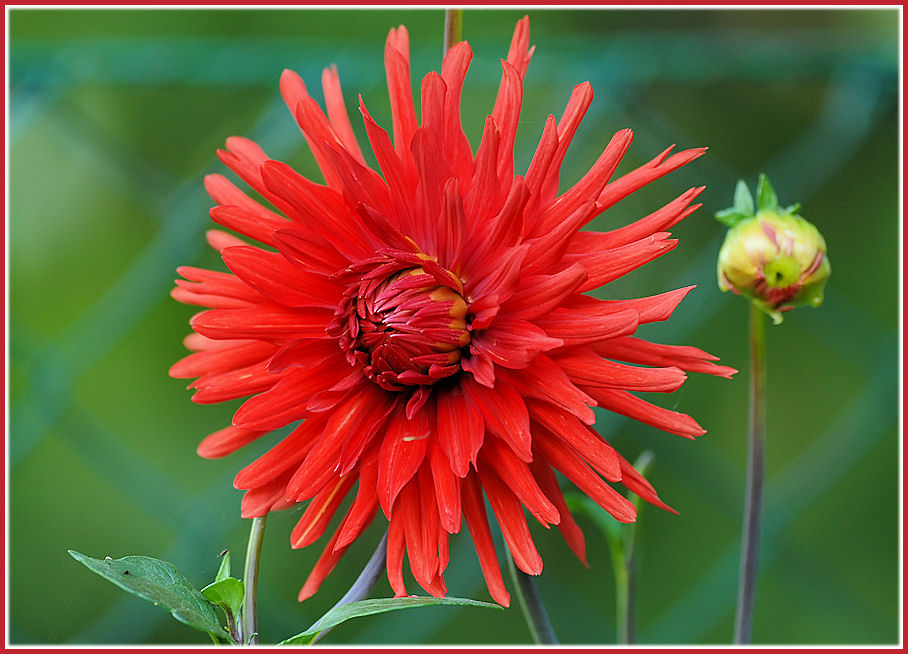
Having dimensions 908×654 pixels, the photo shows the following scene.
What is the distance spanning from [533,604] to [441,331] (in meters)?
0.13

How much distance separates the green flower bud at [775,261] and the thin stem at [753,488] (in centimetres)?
2

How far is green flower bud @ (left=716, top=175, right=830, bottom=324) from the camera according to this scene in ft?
1.30

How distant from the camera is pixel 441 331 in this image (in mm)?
312

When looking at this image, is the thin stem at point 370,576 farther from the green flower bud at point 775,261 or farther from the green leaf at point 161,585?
the green flower bud at point 775,261

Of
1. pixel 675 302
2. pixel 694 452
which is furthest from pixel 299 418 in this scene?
pixel 694 452

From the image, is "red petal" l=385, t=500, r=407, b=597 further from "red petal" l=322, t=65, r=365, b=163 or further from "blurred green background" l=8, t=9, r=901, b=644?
"blurred green background" l=8, t=9, r=901, b=644

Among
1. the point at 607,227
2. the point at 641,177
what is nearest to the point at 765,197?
the point at 641,177

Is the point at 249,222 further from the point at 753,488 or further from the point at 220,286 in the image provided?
the point at 753,488

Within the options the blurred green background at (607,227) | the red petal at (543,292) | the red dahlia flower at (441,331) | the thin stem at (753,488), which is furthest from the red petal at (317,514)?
the blurred green background at (607,227)

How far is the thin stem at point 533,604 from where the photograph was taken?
1.09ft

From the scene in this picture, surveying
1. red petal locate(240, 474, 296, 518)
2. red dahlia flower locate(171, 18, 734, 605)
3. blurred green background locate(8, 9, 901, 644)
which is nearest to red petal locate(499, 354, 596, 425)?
red dahlia flower locate(171, 18, 734, 605)

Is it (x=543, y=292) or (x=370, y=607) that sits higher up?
(x=543, y=292)

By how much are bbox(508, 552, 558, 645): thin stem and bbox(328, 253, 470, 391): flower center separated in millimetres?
87

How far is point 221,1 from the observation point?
1.39 ft
